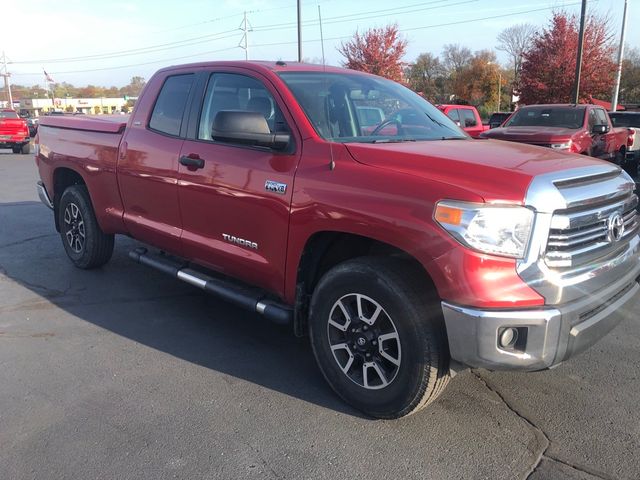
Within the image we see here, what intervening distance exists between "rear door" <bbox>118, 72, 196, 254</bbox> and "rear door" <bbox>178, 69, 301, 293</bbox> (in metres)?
0.16

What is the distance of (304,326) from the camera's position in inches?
144

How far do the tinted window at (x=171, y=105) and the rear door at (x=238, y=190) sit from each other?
0.68 ft

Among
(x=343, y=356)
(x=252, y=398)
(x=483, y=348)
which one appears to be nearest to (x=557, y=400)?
(x=483, y=348)

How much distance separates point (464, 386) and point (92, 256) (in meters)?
3.94

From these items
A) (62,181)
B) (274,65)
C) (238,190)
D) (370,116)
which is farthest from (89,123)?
(370,116)

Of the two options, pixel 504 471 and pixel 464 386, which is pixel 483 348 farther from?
pixel 464 386

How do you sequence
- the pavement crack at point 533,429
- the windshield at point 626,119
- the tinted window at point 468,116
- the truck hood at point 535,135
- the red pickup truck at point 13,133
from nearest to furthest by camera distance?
the pavement crack at point 533,429 < the truck hood at point 535,135 < the tinted window at point 468,116 < the windshield at point 626,119 < the red pickup truck at point 13,133

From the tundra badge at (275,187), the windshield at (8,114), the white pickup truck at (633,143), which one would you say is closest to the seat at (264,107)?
the tundra badge at (275,187)

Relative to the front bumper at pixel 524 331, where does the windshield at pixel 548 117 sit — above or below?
above

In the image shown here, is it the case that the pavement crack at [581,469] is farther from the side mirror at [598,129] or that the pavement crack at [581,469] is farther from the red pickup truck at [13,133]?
the red pickup truck at [13,133]

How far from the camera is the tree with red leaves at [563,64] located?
2694cm

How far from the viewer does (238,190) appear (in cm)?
370

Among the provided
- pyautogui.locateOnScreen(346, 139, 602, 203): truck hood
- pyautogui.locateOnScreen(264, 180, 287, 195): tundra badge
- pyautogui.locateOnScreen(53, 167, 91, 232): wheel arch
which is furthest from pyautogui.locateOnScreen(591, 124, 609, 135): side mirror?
pyautogui.locateOnScreen(264, 180, 287, 195): tundra badge

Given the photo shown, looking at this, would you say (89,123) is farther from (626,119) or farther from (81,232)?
(626,119)
